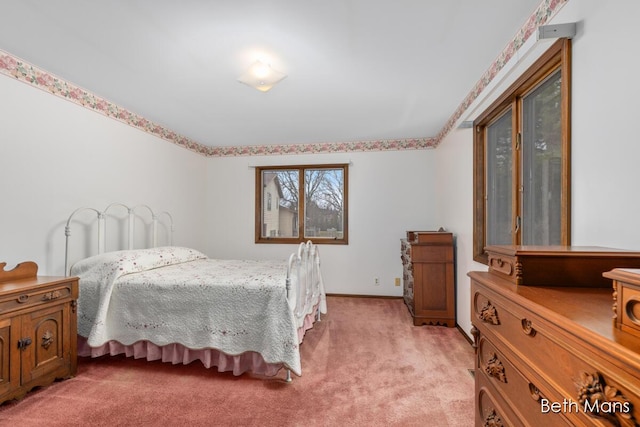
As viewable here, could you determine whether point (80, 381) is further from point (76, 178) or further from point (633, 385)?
point (633, 385)

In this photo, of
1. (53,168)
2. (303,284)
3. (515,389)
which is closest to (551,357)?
(515,389)

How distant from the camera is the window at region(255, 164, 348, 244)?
4.60 metres

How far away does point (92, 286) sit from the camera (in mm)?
2465

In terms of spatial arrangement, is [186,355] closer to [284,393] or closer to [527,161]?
[284,393]

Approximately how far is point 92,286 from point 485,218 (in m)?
3.51

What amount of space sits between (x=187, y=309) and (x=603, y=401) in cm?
239

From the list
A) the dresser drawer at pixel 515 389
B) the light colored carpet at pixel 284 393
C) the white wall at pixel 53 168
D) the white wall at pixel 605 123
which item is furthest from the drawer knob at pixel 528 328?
the white wall at pixel 53 168

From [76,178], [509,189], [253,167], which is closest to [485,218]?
[509,189]

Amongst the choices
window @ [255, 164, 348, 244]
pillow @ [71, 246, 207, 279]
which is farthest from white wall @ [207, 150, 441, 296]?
pillow @ [71, 246, 207, 279]

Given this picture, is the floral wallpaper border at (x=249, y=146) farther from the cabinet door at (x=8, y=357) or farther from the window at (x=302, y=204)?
the cabinet door at (x=8, y=357)

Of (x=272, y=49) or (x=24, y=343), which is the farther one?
(x=272, y=49)

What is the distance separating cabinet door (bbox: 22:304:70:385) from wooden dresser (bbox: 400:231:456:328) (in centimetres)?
319

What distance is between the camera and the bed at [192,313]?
2156mm

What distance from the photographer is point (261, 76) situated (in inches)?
89.8
